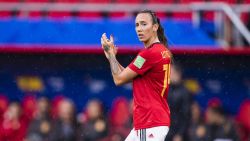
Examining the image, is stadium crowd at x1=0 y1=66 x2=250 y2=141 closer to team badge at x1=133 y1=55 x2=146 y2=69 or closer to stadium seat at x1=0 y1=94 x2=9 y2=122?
stadium seat at x1=0 y1=94 x2=9 y2=122

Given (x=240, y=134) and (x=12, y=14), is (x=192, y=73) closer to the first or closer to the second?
(x=240, y=134)

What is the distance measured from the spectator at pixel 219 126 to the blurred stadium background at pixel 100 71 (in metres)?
0.01

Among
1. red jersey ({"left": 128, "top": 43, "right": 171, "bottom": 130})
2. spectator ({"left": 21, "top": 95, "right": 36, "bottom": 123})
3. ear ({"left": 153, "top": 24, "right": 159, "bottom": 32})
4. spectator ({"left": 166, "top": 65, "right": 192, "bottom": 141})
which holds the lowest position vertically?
spectator ({"left": 21, "top": 95, "right": 36, "bottom": 123})

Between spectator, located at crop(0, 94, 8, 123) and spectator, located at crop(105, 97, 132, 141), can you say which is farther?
spectator, located at crop(0, 94, 8, 123)

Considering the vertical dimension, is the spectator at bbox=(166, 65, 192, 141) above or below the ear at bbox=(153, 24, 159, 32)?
below

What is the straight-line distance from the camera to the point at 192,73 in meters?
14.1

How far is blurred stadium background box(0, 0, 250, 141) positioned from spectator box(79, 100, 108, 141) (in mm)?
14

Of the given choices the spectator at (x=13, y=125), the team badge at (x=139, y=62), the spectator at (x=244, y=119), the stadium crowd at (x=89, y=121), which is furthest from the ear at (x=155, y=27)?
the spectator at (x=13, y=125)

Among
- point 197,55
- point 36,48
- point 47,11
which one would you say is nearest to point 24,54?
point 36,48

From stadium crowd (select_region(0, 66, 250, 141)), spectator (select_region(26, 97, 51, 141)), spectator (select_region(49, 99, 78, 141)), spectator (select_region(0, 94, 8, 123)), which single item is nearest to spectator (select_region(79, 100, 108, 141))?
stadium crowd (select_region(0, 66, 250, 141))

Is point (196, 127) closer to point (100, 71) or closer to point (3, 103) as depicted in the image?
point (100, 71)

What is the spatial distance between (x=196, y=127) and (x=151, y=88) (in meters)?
4.83

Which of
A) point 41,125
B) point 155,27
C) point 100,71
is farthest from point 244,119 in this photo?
point 155,27

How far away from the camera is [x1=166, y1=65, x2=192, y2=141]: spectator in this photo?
1159 centimetres
